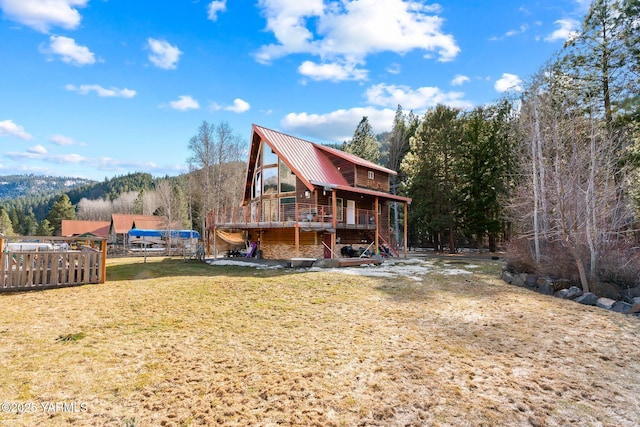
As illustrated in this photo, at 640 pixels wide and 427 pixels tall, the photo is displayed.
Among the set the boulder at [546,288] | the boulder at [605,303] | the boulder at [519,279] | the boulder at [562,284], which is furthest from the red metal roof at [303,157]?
the boulder at [605,303]

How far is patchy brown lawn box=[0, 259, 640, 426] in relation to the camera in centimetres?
364

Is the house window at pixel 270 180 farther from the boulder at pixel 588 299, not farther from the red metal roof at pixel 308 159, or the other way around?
the boulder at pixel 588 299

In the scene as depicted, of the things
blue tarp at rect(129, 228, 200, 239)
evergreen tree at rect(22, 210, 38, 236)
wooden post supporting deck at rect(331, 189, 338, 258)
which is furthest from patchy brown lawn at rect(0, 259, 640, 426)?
evergreen tree at rect(22, 210, 38, 236)

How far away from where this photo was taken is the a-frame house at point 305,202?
63.2 feet

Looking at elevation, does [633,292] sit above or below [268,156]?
below

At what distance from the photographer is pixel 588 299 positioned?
9.51 metres

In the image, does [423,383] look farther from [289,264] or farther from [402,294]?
[289,264]

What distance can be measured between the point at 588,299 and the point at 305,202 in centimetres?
1394

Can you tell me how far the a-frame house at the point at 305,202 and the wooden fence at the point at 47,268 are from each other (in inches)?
343

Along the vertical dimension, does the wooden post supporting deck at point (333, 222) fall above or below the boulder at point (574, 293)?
above

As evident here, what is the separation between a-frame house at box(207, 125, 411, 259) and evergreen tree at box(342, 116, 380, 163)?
701 inches

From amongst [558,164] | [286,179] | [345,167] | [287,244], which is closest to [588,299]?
[558,164]

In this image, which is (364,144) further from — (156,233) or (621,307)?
(621,307)

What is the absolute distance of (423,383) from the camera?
171 inches
